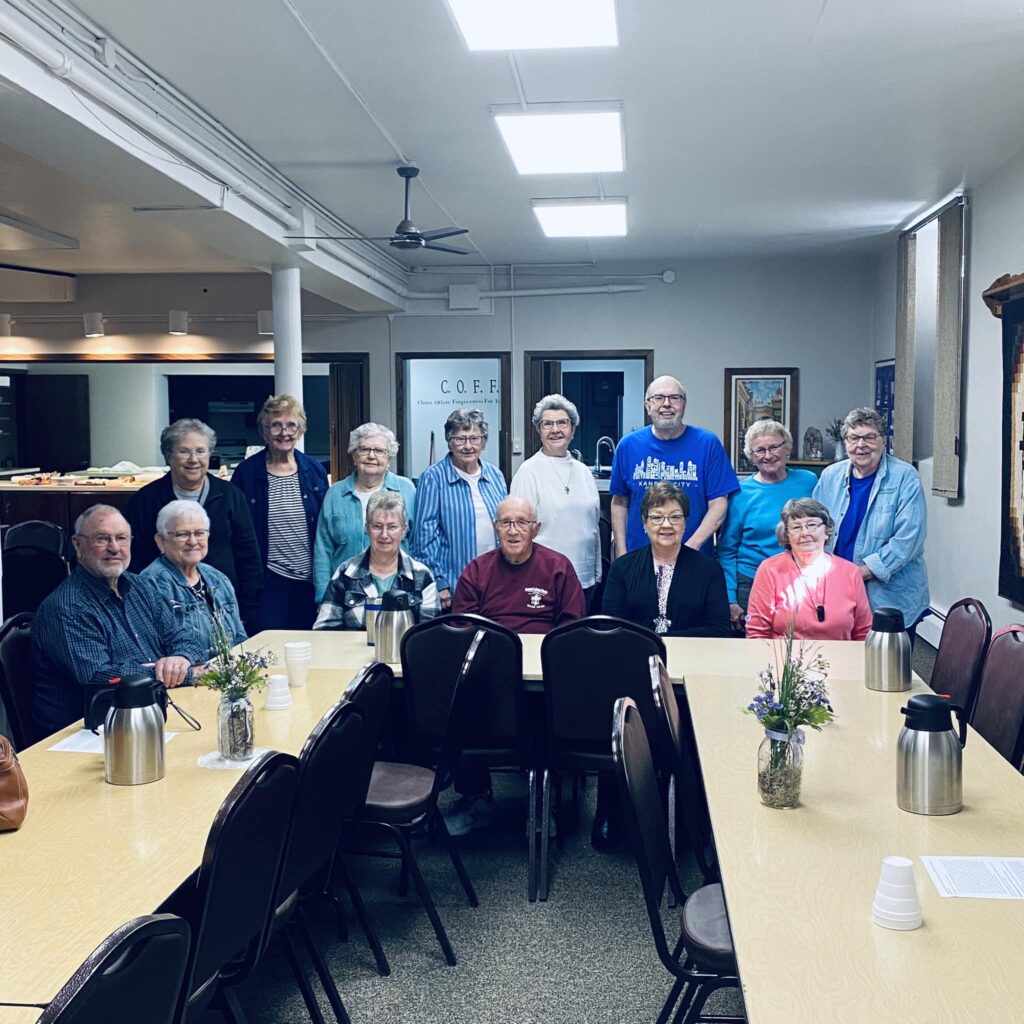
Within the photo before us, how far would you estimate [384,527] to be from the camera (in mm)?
3904

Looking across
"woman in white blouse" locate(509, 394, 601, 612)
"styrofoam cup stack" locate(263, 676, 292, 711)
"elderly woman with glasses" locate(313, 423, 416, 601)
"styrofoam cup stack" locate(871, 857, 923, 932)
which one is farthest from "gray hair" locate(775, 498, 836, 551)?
"styrofoam cup stack" locate(871, 857, 923, 932)

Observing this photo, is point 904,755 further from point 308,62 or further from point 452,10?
point 308,62

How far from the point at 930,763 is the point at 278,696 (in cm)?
173

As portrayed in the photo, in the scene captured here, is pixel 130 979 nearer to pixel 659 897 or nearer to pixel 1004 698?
pixel 659 897

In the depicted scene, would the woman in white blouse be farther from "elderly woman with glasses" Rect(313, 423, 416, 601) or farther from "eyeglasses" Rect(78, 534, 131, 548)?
"eyeglasses" Rect(78, 534, 131, 548)

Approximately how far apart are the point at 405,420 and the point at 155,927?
875 cm

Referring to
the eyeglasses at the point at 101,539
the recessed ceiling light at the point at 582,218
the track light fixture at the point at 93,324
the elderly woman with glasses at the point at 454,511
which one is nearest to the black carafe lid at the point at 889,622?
the elderly woman with glasses at the point at 454,511

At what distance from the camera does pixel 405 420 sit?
9.90m

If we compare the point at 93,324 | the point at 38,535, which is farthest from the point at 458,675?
the point at 93,324

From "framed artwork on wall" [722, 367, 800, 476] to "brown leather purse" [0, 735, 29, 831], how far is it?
7791mm

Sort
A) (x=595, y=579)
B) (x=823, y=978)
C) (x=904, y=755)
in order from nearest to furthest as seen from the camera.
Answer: (x=823, y=978) → (x=904, y=755) → (x=595, y=579)

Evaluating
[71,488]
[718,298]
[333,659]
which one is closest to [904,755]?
[333,659]

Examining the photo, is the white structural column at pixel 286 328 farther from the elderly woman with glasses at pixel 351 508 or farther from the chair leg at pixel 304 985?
the chair leg at pixel 304 985

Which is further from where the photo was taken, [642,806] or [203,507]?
[203,507]
